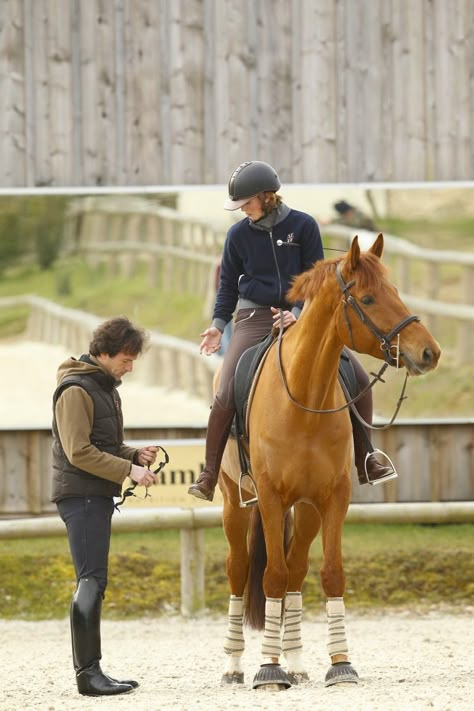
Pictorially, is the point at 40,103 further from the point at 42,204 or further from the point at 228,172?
the point at 228,172

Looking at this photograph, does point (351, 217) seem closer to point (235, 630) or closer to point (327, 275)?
point (327, 275)

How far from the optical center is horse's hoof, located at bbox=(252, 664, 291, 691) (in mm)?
5926

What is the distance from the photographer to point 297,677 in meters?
6.16

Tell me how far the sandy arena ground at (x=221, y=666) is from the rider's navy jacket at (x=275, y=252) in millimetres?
1933

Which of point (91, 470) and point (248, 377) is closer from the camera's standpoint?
point (91, 470)

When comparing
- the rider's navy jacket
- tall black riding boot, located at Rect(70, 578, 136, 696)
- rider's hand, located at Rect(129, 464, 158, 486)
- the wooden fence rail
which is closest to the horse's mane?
the rider's navy jacket

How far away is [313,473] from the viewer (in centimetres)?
587

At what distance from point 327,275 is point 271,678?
6.15 ft

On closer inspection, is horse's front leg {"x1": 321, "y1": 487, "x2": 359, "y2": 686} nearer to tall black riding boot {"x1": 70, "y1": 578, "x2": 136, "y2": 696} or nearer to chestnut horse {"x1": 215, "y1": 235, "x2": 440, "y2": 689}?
chestnut horse {"x1": 215, "y1": 235, "x2": 440, "y2": 689}

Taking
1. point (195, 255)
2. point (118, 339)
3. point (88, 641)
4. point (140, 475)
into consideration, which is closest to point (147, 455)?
point (140, 475)

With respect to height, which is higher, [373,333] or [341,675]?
[373,333]

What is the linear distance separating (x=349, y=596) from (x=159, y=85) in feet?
13.5

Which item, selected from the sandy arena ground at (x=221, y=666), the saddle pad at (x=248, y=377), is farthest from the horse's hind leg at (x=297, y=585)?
the saddle pad at (x=248, y=377)

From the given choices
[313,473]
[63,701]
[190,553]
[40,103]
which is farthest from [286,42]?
[63,701]
